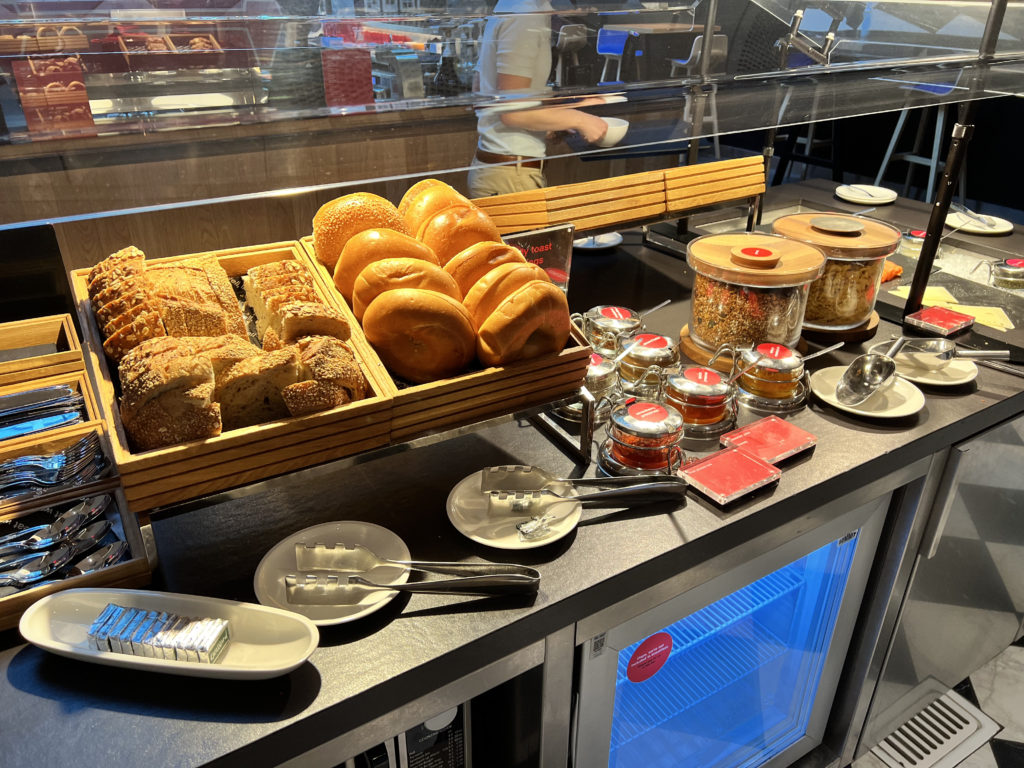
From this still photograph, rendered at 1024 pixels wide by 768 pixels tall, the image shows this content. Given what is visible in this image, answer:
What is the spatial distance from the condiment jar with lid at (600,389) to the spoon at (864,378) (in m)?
0.40

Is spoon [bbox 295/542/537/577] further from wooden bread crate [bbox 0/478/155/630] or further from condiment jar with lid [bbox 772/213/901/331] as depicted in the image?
condiment jar with lid [bbox 772/213/901/331]

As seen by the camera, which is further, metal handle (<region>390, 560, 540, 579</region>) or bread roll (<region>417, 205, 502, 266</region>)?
bread roll (<region>417, 205, 502, 266</region>)

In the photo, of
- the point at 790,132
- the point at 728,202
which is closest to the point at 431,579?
the point at 728,202

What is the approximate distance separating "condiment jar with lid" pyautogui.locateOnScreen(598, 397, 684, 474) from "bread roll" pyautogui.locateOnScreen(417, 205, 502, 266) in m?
0.32

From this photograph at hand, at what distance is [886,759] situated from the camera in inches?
63.8

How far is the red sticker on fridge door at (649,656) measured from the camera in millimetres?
1077

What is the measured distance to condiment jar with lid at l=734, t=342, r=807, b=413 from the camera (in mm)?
1194

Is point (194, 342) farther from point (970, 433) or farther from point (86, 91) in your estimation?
point (970, 433)

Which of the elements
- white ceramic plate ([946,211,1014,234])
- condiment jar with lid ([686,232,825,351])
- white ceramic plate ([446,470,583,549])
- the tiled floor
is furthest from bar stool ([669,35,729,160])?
the tiled floor

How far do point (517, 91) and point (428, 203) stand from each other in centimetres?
23

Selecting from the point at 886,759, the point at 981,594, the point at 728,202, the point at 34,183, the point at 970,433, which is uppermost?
the point at 34,183

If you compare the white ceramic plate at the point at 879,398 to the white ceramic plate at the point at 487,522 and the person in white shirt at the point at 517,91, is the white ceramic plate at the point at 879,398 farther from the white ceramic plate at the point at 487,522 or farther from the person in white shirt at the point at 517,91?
the person in white shirt at the point at 517,91

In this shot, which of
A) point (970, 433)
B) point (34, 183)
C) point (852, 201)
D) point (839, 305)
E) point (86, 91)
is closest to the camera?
point (34, 183)

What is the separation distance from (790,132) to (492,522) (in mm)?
5285
